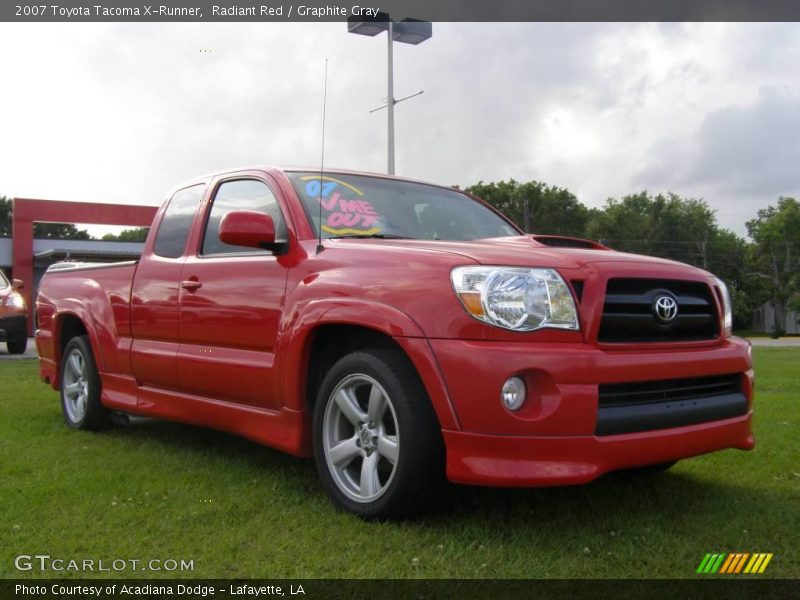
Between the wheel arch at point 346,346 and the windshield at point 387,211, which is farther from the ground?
the windshield at point 387,211

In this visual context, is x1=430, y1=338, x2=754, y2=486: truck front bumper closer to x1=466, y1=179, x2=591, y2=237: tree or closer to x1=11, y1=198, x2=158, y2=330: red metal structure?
x1=11, y1=198, x2=158, y2=330: red metal structure

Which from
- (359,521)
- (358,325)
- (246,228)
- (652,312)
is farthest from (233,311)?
(652,312)

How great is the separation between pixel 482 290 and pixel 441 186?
6.90 ft

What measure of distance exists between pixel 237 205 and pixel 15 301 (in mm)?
8932

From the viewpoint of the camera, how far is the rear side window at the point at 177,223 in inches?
192

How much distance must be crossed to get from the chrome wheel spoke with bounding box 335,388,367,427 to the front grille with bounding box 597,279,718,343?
1071mm

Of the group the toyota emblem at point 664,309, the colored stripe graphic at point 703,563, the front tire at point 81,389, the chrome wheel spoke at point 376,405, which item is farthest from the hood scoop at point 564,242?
the front tire at point 81,389

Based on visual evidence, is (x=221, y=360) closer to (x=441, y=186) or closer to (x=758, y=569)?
(x=441, y=186)

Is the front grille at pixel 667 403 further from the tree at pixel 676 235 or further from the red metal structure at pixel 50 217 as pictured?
the tree at pixel 676 235

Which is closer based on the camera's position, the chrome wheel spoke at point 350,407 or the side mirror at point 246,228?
the chrome wheel spoke at point 350,407

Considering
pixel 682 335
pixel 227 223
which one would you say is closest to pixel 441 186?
pixel 227 223

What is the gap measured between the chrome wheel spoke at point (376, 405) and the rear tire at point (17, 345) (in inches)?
413

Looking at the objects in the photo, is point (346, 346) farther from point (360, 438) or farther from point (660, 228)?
point (660, 228)

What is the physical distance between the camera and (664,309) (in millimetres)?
3322
